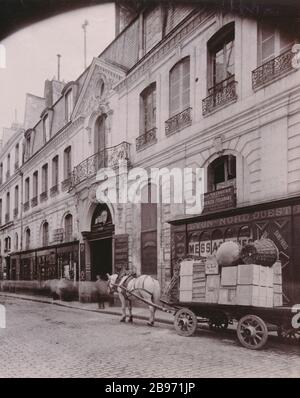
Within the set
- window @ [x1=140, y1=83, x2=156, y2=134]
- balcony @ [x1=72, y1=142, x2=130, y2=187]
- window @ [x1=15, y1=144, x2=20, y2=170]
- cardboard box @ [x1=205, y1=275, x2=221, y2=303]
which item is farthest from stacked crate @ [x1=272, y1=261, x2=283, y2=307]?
window @ [x1=15, y1=144, x2=20, y2=170]

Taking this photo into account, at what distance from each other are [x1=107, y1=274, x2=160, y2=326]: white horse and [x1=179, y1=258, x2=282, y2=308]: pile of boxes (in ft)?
6.29

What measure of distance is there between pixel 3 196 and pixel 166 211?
1000cm

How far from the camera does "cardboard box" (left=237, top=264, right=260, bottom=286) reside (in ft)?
21.7

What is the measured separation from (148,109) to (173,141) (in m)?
1.85

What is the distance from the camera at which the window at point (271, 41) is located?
7570 millimetres

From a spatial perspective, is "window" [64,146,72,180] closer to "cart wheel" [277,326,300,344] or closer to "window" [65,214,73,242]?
"window" [65,214,73,242]

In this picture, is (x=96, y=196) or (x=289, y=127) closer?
(x=289, y=127)

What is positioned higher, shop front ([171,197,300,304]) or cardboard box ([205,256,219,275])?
shop front ([171,197,300,304])

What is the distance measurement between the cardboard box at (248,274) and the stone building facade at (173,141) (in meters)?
1.34

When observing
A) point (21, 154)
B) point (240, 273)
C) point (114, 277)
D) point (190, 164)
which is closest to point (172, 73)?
point (190, 164)

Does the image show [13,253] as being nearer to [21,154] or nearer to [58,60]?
[21,154]

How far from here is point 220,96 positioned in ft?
32.2

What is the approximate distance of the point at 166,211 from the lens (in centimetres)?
1157

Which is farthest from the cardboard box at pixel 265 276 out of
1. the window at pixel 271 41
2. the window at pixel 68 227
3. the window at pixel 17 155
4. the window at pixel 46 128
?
the window at pixel 17 155
